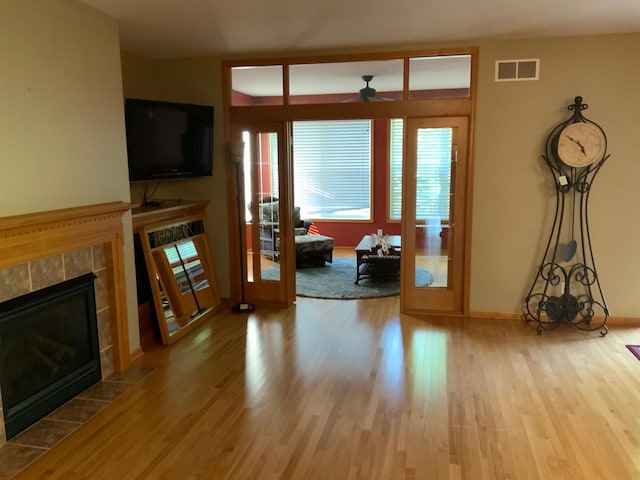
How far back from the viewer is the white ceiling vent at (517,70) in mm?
4426

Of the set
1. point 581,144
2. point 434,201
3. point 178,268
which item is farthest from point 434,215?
point 178,268

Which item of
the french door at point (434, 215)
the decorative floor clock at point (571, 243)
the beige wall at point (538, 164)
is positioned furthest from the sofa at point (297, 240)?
the decorative floor clock at point (571, 243)

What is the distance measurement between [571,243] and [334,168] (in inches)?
192

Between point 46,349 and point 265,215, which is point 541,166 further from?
point 46,349

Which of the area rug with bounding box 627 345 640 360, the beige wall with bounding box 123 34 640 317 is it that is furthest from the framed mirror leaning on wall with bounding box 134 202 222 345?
the area rug with bounding box 627 345 640 360

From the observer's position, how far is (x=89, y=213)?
327 cm

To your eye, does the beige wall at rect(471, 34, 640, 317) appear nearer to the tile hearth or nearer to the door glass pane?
the door glass pane

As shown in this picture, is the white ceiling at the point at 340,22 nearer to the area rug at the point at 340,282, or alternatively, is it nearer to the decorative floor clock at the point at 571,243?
the decorative floor clock at the point at 571,243

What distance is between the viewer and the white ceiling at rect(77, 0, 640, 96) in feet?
11.3

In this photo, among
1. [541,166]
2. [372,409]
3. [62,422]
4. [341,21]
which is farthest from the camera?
[541,166]

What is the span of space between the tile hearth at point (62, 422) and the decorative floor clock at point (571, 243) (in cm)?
350

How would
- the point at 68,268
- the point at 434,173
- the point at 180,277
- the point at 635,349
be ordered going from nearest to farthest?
the point at 68,268 < the point at 635,349 < the point at 180,277 < the point at 434,173

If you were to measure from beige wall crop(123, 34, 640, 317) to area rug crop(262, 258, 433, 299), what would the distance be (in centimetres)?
77

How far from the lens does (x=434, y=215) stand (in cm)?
488
